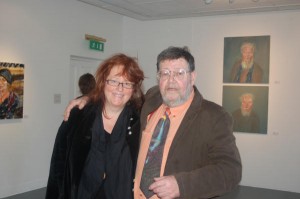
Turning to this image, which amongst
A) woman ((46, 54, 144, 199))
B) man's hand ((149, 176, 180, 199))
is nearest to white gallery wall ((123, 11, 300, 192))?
woman ((46, 54, 144, 199))

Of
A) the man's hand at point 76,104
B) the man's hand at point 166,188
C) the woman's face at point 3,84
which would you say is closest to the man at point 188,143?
the man's hand at point 166,188

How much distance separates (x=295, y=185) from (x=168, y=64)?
5.04m

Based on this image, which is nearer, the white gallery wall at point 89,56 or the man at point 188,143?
the man at point 188,143

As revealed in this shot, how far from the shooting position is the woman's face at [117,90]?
1.94m

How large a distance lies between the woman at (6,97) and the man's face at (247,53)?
4.02 m

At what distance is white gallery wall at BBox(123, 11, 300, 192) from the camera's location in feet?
18.9

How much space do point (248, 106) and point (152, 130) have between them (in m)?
4.58

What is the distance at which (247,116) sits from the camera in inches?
239

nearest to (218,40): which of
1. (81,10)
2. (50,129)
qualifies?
(81,10)

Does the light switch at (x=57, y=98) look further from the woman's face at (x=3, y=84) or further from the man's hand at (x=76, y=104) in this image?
the man's hand at (x=76, y=104)

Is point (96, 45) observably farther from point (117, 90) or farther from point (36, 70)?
point (117, 90)

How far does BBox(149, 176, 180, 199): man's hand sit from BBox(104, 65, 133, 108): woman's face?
0.69 meters

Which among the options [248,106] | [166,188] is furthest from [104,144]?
[248,106]

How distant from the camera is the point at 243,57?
19.9 feet
